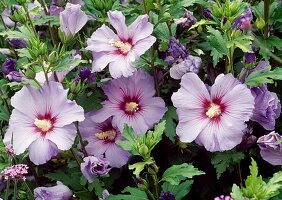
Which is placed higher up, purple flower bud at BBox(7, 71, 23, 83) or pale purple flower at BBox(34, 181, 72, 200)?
purple flower bud at BBox(7, 71, 23, 83)

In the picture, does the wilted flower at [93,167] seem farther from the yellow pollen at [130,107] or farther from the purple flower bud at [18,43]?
the purple flower bud at [18,43]

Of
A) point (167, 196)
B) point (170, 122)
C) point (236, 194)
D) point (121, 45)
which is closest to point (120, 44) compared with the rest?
point (121, 45)

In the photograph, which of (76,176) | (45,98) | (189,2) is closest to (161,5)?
(189,2)

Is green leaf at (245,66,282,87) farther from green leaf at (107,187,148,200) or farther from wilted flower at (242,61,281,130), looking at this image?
green leaf at (107,187,148,200)

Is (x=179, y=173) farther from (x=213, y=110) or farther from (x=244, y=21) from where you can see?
(x=244, y=21)

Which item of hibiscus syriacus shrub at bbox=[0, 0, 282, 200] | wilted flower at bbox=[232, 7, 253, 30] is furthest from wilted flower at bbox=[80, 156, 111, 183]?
wilted flower at bbox=[232, 7, 253, 30]

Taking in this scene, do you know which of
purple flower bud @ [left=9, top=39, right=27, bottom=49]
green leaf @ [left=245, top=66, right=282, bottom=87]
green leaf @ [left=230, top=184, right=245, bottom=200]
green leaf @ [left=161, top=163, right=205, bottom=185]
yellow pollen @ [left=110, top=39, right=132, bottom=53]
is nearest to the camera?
green leaf @ [left=230, top=184, right=245, bottom=200]

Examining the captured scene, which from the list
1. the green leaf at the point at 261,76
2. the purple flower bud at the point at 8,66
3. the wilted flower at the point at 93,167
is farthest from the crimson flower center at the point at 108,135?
the green leaf at the point at 261,76

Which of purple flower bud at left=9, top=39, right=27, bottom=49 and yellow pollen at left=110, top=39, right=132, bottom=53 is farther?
purple flower bud at left=9, top=39, right=27, bottom=49
